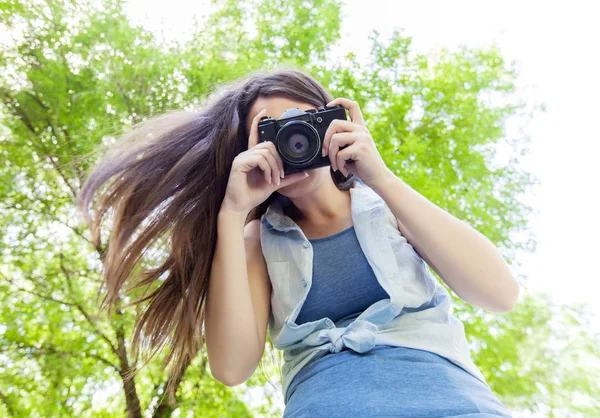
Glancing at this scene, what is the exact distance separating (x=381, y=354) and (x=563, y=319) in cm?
341

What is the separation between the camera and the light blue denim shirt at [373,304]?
966 millimetres

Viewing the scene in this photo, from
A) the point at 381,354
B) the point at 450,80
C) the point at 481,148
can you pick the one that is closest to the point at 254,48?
the point at 450,80

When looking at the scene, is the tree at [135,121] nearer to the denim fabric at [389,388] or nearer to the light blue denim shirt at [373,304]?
the light blue denim shirt at [373,304]

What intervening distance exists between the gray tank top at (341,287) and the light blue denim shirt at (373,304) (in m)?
0.02

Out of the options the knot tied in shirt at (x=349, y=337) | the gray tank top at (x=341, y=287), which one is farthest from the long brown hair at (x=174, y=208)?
the knot tied in shirt at (x=349, y=337)

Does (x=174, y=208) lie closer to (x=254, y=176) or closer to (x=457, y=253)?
(x=254, y=176)

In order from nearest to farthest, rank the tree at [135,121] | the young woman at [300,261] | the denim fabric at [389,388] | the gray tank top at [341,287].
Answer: the denim fabric at [389,388]
the young woman at [300,261]
the gray tank top at [341,287]
the tree at [135,121]

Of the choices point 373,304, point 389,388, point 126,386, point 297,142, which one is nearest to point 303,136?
point 297,142

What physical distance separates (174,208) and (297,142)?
425 mm

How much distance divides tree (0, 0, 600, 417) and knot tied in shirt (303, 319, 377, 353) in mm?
1918

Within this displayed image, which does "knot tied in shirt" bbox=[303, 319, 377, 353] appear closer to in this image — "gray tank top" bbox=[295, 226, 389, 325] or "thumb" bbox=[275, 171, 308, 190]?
"gray tank top" bbox=[295, 226, 389, 325]

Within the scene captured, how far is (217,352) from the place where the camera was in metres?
1.09

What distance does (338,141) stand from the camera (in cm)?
110

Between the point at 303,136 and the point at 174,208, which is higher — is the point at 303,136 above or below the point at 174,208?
above
